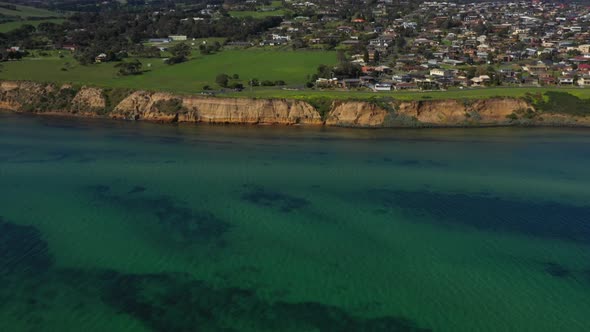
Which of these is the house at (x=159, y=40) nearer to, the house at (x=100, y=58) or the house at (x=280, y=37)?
the house at (x=100, y=58)

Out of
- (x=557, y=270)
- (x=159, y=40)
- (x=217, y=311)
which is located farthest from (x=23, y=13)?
(x=557, y=270)

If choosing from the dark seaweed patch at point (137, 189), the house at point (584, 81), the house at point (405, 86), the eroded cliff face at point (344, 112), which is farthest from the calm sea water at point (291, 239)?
the house at point (584, 81)

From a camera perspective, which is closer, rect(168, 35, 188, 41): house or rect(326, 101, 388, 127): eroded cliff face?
rect(326, 101, 388, 127): eroded cliff face

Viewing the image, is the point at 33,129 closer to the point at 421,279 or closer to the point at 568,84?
the point at 421,279

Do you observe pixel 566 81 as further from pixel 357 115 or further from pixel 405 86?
pixel 357 115

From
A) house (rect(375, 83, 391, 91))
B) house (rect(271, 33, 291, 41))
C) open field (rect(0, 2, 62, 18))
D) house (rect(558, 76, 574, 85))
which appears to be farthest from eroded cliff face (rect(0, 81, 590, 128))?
open field (rect(0, 2, 62, 18))

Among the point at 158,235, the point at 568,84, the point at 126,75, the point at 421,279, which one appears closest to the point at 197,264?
the point at 158,235

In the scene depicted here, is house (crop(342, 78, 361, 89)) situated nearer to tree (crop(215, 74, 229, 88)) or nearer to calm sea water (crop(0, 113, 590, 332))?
tree (crop(215, 74, 229, 88))
